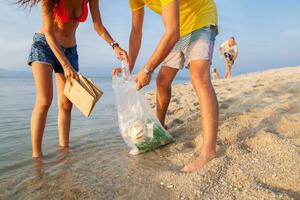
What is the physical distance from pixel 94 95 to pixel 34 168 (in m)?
0.82

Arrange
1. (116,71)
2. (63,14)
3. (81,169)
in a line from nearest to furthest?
(81,169) < (63,14) < (116,71)

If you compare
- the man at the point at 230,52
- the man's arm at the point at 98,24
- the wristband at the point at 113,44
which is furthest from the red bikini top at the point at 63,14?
the man at the point at 230,52

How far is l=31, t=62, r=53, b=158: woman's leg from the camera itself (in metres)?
3.38

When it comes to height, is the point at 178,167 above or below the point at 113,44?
below

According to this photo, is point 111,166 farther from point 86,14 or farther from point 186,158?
point 86,14

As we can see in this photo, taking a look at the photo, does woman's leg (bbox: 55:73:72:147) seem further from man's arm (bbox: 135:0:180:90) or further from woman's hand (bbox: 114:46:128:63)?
man's arm (bbox: 135:0:180:90)

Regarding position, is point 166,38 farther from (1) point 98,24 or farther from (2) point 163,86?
(1) point 98,24

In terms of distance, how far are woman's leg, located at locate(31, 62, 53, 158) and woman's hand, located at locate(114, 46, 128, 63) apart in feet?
2.16

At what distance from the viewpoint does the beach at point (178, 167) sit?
237cm

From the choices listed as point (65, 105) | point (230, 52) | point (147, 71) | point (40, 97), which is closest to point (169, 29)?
point (147, 71)

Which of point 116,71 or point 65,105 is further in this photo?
point 65,105

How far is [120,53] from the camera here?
3.58 m

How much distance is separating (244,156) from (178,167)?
0.54m

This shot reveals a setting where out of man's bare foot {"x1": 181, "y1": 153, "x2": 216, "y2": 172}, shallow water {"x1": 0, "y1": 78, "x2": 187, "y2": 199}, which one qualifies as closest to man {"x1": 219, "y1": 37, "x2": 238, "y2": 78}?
shallow water {"x1": 0, "y1": 78, "x2": 187, "y2": 199}
